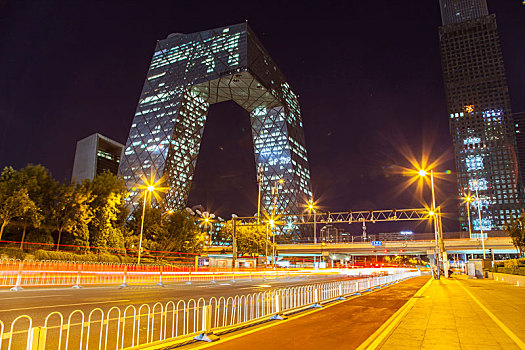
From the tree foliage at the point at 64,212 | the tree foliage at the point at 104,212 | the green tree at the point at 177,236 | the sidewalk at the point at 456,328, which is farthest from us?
the green tree at the point at 177,236

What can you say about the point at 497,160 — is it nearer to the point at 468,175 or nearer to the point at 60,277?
the point at 468,175

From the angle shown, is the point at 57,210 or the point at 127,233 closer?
the point at 57,210

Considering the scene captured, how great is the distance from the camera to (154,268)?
2859cm

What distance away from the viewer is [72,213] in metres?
34.1

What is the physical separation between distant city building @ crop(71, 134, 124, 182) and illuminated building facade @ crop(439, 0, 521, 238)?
130259 millimetres

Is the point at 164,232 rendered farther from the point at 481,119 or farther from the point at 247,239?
the point at 481,119

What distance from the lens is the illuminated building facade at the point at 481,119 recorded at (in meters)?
142

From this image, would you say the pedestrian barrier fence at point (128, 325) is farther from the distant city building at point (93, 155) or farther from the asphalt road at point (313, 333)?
the distant city building at point (93, 155)

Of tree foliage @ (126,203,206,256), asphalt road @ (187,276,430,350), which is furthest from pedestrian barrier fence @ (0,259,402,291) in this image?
tree foliage @ (126,203,206,256)

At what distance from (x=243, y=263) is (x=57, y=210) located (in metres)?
28.2

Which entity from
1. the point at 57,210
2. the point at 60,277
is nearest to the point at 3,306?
the point at 60,277

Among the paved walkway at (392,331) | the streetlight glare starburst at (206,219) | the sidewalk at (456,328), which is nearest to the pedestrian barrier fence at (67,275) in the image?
the paved walkway at (392,331)

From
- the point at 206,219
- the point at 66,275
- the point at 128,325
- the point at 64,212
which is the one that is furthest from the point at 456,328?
the point at 206,219

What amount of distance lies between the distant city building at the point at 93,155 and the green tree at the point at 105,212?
2881 inches
